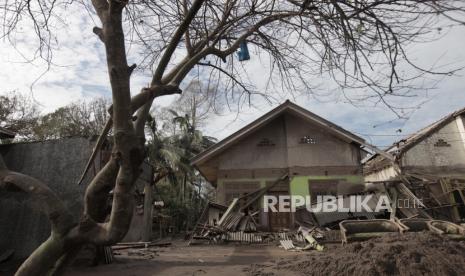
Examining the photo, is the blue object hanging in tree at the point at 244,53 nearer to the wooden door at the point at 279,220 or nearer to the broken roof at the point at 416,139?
the wooden door at the point at 279,220

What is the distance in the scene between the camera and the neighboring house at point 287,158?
1706 centimetres

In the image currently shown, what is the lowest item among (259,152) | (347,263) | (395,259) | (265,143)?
(347,263)

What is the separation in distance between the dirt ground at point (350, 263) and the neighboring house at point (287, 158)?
7.72 meters

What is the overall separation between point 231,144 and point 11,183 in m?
15.5

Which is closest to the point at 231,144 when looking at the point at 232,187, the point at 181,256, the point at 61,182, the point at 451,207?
the point at 232,187

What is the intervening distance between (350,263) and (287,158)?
36.9 ft

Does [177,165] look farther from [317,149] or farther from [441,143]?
[441,143]

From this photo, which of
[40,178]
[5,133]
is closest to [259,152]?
[40,178]

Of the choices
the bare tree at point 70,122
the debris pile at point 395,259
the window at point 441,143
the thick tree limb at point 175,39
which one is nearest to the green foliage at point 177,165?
the bare tree at point 70,122

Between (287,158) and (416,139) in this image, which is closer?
(287,158)

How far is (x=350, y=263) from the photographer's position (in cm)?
652

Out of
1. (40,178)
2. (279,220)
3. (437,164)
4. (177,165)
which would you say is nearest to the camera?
(40,178)

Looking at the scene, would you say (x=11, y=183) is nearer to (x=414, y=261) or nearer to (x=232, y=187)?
(x=414, y=261)

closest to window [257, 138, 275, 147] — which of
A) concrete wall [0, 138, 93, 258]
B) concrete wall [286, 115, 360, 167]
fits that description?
concrete wall [286, 115, 360, 167]
